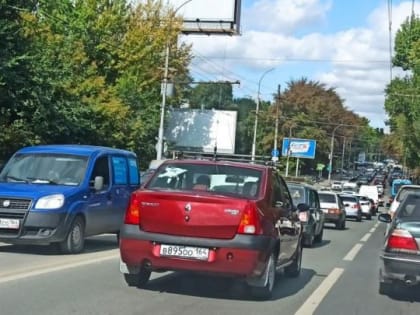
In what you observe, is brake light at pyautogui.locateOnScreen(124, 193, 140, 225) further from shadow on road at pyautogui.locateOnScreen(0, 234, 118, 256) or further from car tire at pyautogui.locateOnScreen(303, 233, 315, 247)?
car tire at pyautogui.locateOnScreen(303, 233, 315, 247)

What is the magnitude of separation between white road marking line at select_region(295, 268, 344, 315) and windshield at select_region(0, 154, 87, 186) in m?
4.65

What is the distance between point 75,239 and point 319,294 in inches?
187

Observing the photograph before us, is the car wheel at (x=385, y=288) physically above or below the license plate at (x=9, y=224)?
below

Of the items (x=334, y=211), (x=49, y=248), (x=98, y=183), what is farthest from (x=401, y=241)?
(x=334, y=211)

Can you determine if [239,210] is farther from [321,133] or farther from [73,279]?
[321,133]

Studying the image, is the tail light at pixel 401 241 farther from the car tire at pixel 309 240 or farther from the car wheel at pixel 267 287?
the car tire at pixel 309 240

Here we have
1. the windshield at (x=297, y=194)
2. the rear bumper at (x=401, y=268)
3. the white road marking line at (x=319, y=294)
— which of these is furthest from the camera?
the windshield at (x=297, y=194)

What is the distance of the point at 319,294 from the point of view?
10516mm

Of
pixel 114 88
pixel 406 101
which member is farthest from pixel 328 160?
pixel 114 88

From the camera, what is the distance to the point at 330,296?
1038 cm

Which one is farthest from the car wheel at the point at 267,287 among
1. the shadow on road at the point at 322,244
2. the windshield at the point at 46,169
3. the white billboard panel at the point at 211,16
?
the white billboard panel at the point at 211,16

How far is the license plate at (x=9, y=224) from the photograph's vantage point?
41.3 ft

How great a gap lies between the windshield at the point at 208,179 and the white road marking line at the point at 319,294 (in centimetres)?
147

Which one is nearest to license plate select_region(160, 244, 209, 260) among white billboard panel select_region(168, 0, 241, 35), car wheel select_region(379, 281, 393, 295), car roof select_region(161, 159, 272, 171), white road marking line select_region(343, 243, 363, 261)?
car roof select_region(161, 159, 272, 171)
